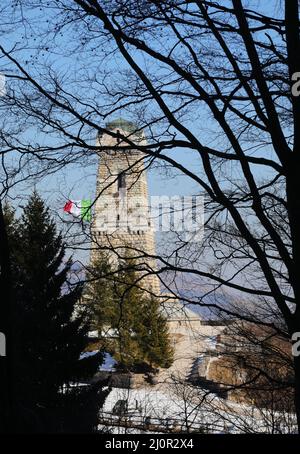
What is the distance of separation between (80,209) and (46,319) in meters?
11.2

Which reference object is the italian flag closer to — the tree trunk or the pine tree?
the tree trunk

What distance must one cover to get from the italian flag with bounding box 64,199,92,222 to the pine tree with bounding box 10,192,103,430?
32.3 ft

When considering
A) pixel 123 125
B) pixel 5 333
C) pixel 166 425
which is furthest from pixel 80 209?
pixel 166 425

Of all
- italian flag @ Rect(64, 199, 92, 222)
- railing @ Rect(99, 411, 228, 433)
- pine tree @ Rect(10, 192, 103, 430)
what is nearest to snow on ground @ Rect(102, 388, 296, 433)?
railing @ Rect(99, 411, 228, 433)

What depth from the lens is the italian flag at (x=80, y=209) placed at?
4387mm

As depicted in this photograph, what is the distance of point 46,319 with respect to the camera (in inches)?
603

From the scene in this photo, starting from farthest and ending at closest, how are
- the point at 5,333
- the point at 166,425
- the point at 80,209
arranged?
the point at 166,425 < the point at 80,209 < the point at 5,333

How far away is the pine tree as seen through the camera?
1476 centimetres

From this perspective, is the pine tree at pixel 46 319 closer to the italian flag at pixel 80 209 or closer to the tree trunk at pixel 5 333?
the italian flag at pixel 80 209

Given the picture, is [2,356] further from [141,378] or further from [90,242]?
[141,378]

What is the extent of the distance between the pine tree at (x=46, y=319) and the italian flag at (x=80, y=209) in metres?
9.85

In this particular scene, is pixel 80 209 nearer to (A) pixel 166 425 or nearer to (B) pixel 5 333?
(B) pixel 5 333
